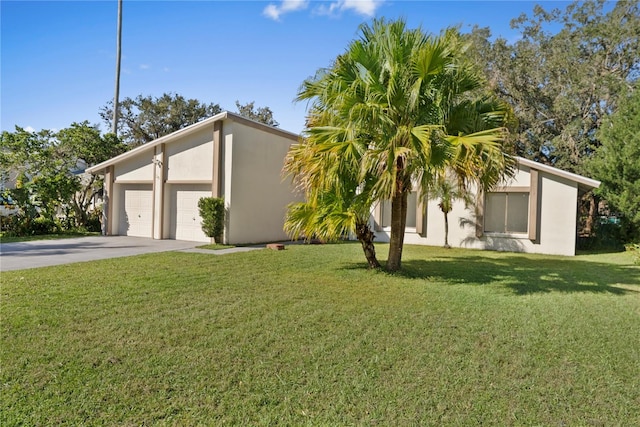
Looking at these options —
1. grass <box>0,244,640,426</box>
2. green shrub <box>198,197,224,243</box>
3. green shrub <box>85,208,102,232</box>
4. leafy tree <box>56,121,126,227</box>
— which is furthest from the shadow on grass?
leafy tree <box>56,121,126,227</box>

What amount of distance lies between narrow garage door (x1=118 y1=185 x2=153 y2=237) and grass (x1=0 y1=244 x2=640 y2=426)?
28.7 feet

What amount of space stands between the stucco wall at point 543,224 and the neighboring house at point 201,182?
6955 millimetres

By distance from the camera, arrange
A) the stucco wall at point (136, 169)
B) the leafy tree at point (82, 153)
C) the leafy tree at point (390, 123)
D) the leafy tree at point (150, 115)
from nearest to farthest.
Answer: the leafy tree at point (390, 123), the stucco wall at point (136, 169), the leafy tree at point (82, 153), the leafy tree at point (150, 115)

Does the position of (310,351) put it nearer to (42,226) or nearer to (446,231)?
(446,231)

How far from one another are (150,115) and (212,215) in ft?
72.9

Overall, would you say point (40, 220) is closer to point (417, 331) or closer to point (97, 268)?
point (97, 268)

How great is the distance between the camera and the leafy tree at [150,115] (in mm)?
31750

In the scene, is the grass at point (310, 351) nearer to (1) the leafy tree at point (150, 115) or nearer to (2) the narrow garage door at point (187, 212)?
(2) the narrow garage door at point (187, 212)

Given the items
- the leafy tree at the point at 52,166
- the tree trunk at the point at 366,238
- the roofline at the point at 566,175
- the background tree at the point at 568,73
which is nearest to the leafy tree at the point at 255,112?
the leafy tree at the point at 52,166

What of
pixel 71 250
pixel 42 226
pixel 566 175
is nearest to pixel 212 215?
pixel 71 250

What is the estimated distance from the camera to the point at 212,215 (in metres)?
13.9

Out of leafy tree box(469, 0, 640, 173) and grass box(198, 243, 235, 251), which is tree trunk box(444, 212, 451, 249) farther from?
grass box(198, 243, 235, 251)

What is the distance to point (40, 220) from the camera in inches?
687

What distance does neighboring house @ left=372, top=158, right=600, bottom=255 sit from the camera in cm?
1426
